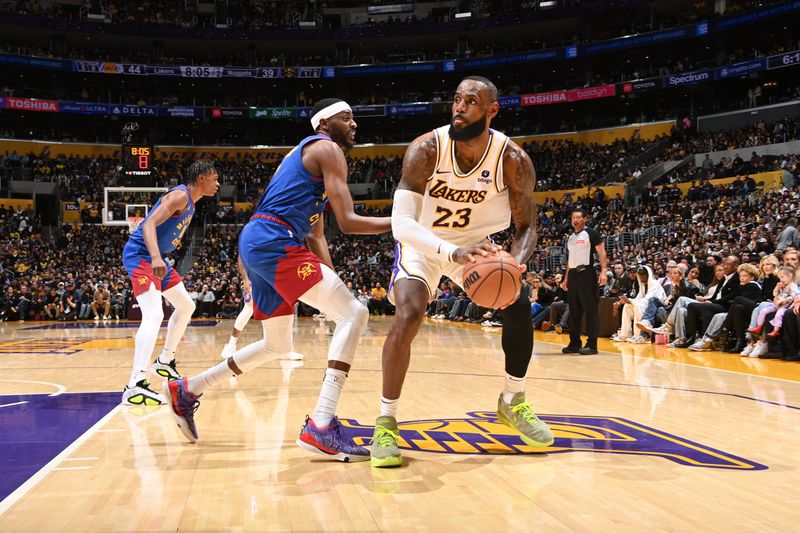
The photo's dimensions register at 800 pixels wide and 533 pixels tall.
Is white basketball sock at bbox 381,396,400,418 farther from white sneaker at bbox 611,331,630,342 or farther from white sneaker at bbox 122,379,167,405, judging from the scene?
white sneaker at bbox 611,331,630,342

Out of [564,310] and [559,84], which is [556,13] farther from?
[564,310]

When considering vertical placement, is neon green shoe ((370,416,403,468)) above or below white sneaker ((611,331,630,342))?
above

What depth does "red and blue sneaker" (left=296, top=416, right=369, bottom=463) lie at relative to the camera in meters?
3.64

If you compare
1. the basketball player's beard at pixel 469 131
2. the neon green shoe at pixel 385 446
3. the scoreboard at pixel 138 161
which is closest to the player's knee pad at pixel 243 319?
the neon green shoe at pixel 385 446

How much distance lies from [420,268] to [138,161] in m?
22.9

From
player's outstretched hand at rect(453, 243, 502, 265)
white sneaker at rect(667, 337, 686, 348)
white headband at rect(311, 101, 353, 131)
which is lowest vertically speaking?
white sneaker at rect(667, 337, 686, 348)

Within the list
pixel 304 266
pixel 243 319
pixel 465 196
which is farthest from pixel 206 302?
pixel 465 196

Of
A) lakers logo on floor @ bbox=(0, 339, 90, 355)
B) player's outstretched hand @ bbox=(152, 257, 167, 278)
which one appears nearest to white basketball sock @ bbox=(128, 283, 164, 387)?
player's outstretched hand @ bbox=(152, 257, 167, 278)

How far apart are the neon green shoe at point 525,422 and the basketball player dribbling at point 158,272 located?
115 inches

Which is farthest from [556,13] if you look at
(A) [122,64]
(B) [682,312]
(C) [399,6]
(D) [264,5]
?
(B) [682,312]

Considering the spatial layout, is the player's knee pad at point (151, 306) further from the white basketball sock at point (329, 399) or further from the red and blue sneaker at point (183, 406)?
the white basketball sock at point (329, 399)

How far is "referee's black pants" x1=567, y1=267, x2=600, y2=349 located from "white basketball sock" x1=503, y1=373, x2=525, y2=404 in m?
5.69

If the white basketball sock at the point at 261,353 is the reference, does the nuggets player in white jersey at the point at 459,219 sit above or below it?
above

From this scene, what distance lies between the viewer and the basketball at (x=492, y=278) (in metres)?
3.49
